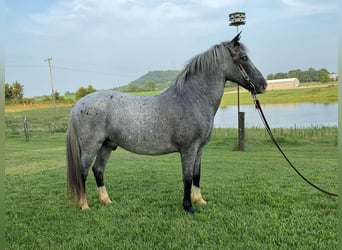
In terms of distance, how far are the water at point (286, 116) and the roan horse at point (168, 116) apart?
16.0ft

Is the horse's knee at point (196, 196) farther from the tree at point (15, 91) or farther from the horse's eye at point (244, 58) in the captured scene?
the tree at point (15, 91)

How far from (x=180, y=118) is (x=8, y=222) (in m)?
2.08

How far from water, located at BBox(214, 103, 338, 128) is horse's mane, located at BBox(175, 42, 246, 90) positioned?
4.89 meters

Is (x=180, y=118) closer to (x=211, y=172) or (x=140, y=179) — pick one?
(x=140, y=179)

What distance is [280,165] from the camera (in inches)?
223

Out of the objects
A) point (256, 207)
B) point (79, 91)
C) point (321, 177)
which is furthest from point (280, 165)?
point (79, 91)

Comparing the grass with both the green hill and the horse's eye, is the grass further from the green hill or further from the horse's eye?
the horse's eye

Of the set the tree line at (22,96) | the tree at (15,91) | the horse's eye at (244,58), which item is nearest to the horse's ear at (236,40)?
the horse's eye at (244,58)

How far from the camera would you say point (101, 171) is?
3.64 meters

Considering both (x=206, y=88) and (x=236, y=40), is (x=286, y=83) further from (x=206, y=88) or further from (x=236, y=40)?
(x=206, y=88)

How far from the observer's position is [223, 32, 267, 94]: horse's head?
320 centimetres

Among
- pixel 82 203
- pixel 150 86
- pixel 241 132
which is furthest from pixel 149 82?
pixel 241 132

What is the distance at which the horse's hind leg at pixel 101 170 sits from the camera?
11.8 feet

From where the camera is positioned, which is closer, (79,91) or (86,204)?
(86,204)
